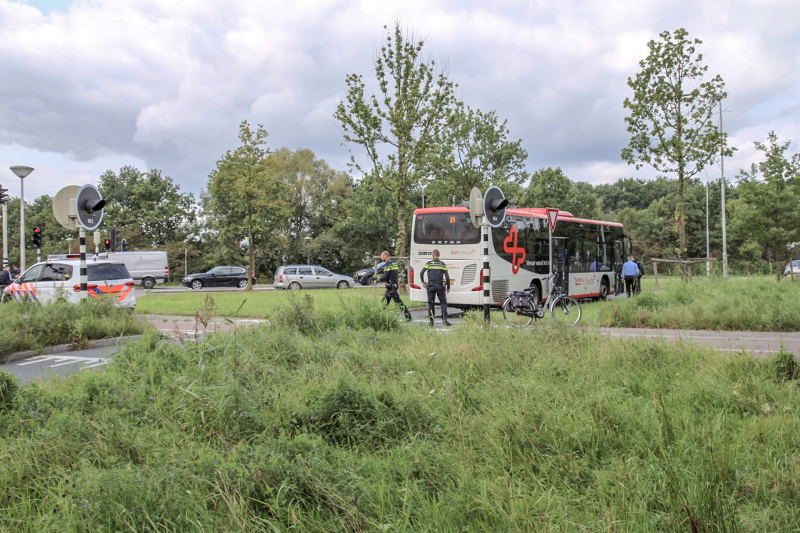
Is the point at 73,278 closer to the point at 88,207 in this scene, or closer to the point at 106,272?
the point at 106,272

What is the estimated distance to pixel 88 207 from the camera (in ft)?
35.3

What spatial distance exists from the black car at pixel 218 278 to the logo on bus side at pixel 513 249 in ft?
81.1

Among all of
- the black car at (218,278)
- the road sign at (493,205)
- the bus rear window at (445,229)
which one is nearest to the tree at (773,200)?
the bus rear window at (445,229)

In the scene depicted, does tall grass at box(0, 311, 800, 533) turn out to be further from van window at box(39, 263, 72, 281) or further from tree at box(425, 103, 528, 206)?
tree at box(425, 103, 528, 206)

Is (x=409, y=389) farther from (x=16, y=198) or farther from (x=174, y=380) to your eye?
(x=16, y=198)

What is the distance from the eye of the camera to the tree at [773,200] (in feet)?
97.2

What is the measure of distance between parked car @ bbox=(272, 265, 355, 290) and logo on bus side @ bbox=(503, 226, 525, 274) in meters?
19.6

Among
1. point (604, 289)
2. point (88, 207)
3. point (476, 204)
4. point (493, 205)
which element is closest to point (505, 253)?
point (493, 205)

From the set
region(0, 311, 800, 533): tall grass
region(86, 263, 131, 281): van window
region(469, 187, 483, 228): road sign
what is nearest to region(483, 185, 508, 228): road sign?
region(469, 187, 483, 228): road sign

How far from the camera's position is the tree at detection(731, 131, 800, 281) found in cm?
2964

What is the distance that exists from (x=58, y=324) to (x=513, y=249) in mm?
12188

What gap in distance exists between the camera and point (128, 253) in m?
40.1

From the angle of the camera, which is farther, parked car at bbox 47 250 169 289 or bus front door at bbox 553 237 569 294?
parked car at bbox 47 250 169 289

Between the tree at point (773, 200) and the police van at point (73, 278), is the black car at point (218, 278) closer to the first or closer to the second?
the police van at point (73, 278)
